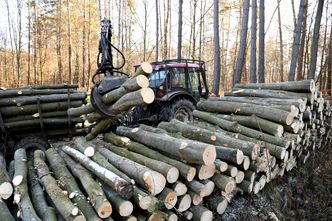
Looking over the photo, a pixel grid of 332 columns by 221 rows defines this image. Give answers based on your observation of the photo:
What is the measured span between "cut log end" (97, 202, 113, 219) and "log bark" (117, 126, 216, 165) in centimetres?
120

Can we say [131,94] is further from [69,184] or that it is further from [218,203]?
[218,203]

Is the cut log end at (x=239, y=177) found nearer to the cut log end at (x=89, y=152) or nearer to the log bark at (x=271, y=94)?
the cut log end at (x=89, y=152)

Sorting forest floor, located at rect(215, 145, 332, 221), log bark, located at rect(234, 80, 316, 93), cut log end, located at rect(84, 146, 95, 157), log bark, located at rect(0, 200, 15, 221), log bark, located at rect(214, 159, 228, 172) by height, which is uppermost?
log bark, located at rect(234, 80, 316, 93)

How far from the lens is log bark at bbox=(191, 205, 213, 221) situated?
4035 millimetres

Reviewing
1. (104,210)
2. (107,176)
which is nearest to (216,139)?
(107,176)

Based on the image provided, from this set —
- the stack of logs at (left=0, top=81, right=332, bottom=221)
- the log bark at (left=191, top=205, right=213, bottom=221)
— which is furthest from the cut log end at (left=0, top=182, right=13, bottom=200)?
the log bark at (left=191, top=205, right=213, bottom=221)

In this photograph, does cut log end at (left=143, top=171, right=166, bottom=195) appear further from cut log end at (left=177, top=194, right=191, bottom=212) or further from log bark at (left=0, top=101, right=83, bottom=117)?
log bark at (left=0, top=101, right=83, bottom=117)

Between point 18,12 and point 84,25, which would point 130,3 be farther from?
point 18,12

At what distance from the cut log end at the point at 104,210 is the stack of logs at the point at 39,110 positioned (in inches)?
169

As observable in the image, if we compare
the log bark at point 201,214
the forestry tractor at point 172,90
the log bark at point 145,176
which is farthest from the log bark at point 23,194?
the forestry tractor at point 172,90

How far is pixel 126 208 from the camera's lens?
11.3ft

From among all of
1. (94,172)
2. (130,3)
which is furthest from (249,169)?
(130,3)

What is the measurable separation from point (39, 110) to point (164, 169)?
431 centimetres

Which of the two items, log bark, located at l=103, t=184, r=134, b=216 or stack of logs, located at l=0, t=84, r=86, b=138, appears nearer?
log bark, located at l=103, t=184, r=134, b=216
